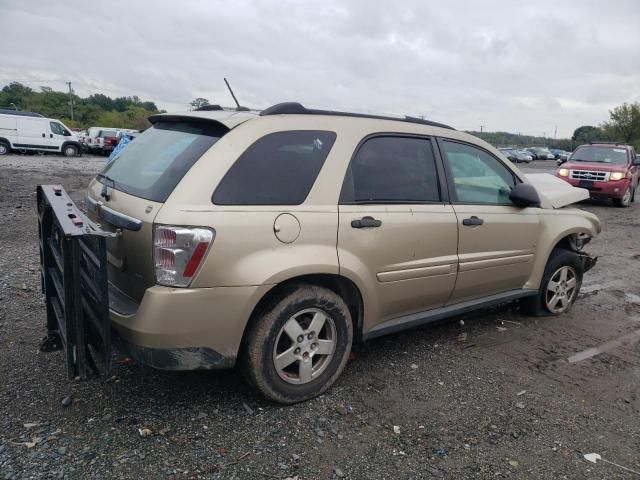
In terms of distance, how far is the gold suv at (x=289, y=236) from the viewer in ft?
8.77

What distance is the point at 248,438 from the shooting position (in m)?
2.81

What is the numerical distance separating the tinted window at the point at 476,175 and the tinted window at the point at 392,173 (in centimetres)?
23

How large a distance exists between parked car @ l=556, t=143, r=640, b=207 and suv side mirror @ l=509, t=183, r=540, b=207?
1109cm

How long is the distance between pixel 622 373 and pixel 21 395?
4164 mm

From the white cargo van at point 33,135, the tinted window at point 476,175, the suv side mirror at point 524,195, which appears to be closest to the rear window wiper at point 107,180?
the tinted window at point 476,175

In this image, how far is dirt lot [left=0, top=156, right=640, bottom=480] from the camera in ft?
8.59

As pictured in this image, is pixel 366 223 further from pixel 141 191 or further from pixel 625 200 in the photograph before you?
pixel 625 200

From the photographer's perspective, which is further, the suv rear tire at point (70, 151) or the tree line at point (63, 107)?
the tree line at point (63, 107)

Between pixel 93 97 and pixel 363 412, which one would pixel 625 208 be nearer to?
pixel 363 412

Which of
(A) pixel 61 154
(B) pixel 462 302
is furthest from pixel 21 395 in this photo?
(A) pixel 61 154

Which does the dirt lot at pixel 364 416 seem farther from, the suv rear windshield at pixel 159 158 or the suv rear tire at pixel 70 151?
the suv rear tire at pixel 70 151

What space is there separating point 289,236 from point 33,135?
26100 mm

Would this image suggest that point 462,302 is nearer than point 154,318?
No

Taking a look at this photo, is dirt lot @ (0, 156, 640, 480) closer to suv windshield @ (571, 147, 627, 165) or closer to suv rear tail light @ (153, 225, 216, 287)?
suv rear tail light @ (153, 225, 216, 287)
